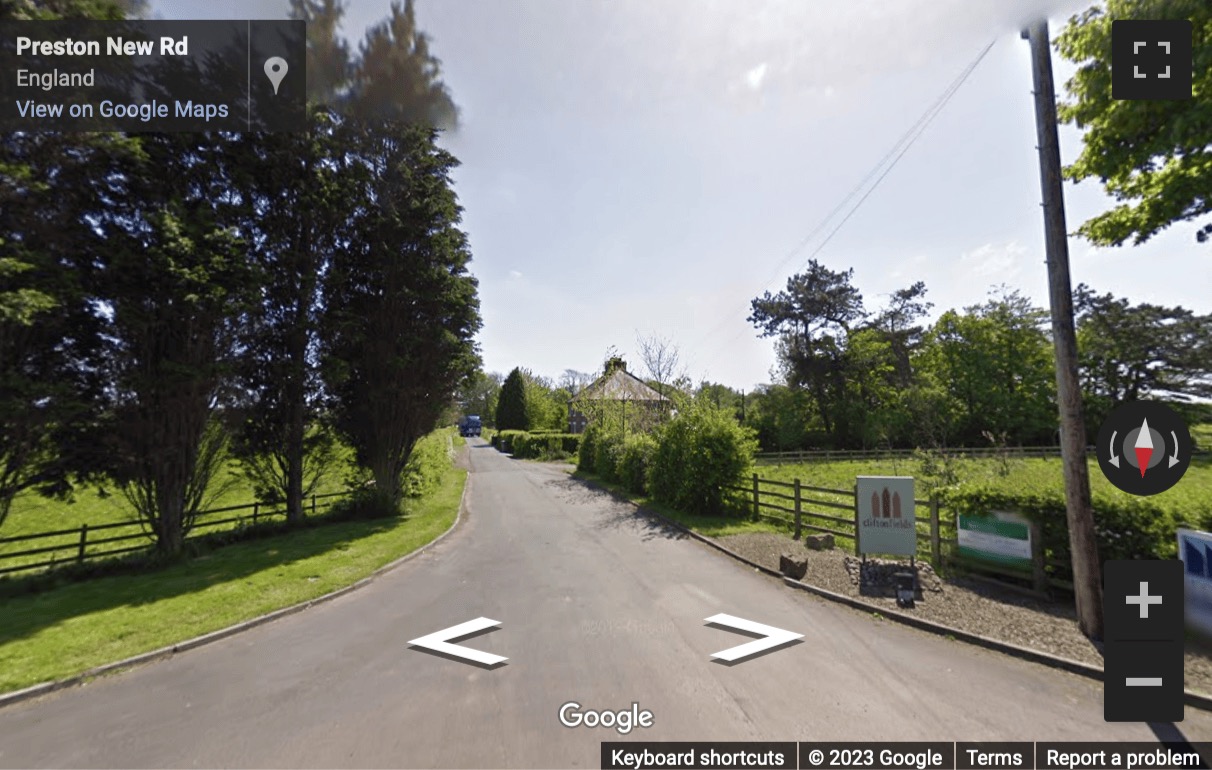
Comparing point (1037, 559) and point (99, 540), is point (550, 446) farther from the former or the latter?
point (1037, 559)

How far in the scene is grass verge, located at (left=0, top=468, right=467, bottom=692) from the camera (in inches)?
218

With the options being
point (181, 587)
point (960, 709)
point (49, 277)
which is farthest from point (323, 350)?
point (960, 709)

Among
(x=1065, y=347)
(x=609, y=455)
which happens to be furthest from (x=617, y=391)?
(x=1065, y=347)

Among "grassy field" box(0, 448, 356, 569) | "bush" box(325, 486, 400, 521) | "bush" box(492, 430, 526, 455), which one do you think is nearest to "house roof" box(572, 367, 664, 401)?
"bush" box(325, 486, 400, 521)

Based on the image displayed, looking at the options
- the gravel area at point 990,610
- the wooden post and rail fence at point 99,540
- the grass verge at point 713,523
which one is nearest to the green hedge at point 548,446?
the wooden post and rail fence at point 99,540

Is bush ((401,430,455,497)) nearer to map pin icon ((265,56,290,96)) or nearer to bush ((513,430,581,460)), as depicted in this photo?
map pin icon ((265,56,290,96))

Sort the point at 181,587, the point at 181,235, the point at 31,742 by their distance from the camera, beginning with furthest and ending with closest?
the point at 181,235
the point at 181,587
the point at 31,742

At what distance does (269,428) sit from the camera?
12.5m

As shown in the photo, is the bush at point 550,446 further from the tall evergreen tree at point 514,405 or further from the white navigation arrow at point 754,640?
the white navigation arrow at point 754,640

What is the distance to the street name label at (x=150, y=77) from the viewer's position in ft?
23.2

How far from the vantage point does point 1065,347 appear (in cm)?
568

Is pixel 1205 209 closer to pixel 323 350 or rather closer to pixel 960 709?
pixel 960 709

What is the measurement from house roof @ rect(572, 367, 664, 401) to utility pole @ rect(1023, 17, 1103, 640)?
17.2 meters

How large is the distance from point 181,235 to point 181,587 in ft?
21.9
